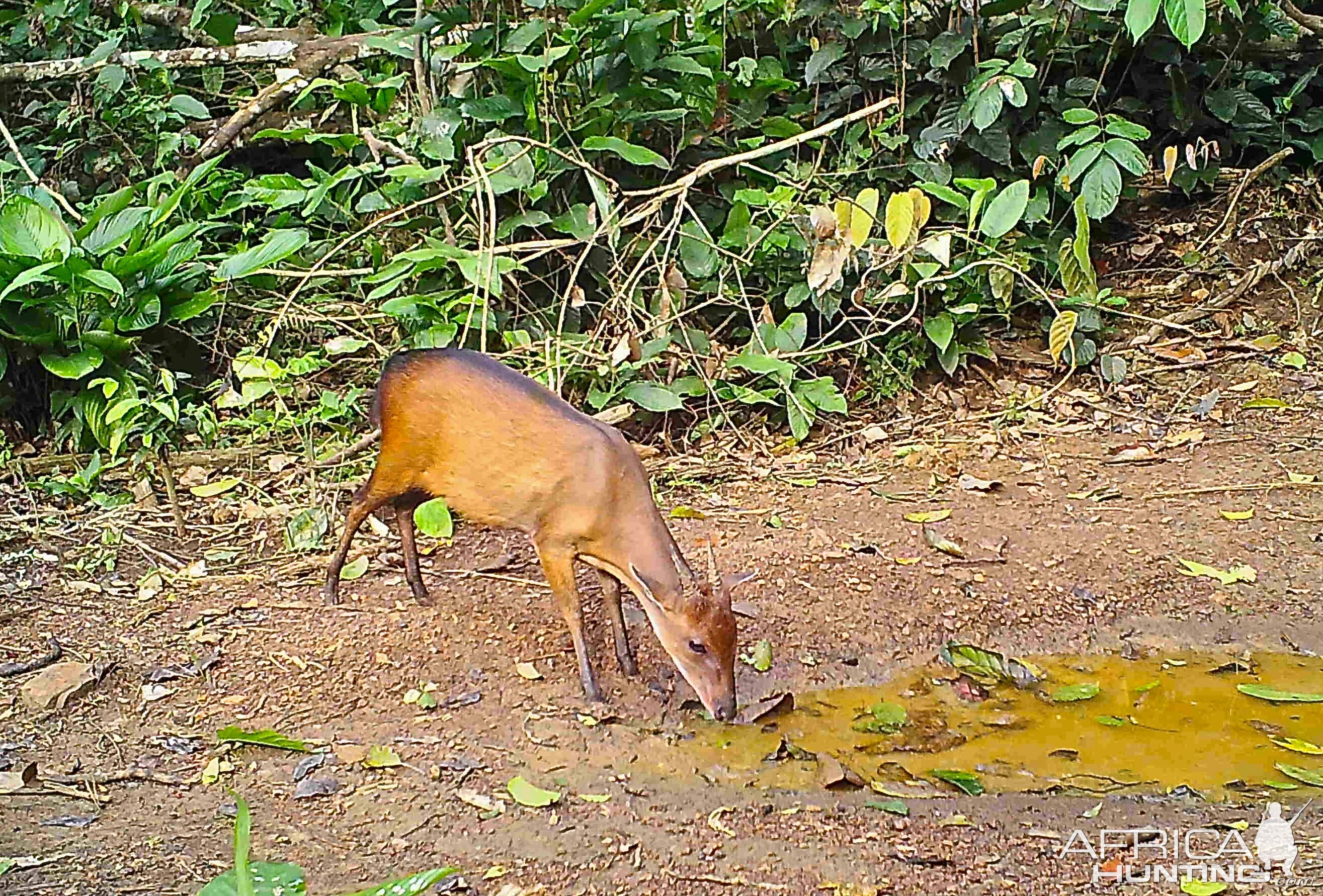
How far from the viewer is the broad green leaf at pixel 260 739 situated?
3.50 m

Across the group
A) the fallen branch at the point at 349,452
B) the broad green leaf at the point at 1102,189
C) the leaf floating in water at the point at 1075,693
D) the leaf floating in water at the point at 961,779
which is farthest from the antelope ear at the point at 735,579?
the broad green leaf at the point at 1102,189

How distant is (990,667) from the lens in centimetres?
408

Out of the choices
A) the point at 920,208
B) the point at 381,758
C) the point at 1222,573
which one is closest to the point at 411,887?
the point at 381,758

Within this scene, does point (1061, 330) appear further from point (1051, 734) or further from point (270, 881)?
point (270, 881)

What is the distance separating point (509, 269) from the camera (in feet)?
19.0

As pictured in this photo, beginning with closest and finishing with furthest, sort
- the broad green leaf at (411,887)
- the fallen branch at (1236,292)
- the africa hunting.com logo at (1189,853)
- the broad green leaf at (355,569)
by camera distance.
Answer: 1. the broad green leaf at (411,887)
2. the africa hunting.com logo at (1189,853)
3. the broad green leaf at (355,569)
4. the fallen branch at (1236,292)

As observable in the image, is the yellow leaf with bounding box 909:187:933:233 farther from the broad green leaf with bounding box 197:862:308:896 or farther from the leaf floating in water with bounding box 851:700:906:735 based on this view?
the broad green leaf with bounding box 197:862:308:896

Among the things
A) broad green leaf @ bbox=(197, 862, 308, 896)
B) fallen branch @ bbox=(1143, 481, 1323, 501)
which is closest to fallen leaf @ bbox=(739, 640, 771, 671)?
fallen branch @ bbox=(1143, 481, 1323, 501)

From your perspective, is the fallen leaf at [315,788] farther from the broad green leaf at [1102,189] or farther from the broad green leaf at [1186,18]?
the broad green leaf at [1102,189]

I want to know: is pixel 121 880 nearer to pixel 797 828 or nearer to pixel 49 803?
pixel 49 803

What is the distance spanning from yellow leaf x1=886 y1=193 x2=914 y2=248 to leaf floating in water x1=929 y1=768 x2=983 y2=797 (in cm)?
274

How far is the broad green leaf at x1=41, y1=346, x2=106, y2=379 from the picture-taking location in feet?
18.1

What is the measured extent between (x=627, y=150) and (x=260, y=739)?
10.6ft

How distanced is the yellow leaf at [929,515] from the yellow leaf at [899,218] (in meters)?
1.19
